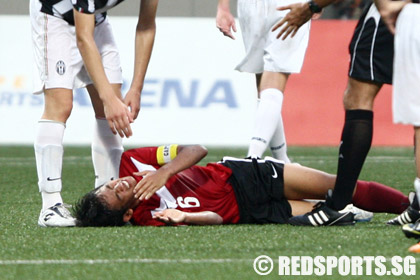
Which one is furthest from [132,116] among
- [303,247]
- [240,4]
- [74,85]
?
[240,4]

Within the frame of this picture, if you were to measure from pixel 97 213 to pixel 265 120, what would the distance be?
1280 mm

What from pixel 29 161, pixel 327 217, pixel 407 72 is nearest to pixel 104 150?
pixel 327 217

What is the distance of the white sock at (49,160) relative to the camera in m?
4.73

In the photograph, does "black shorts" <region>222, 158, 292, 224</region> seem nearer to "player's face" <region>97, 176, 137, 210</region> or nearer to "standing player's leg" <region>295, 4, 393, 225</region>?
"standing player's leg" <region>295, 4, 393, 225</region>

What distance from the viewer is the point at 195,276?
10.5 feet

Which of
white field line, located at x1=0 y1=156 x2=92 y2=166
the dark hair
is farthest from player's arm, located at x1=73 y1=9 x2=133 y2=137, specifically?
white field line, located at x1=0 y1=156 x2=92 y2=166

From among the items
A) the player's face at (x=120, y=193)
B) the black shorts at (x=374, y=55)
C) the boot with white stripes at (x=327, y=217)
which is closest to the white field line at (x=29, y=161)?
the player's face at (x=120, y=193)

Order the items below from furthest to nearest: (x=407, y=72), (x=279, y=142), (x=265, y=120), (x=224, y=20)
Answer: (x=224, y=20), (x=279, y=142), (x=265, y=120), (x=407, y=72)

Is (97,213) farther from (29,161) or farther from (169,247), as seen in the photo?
(29,161)

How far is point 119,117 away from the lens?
14.2ft

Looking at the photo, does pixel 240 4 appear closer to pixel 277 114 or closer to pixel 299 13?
pixel 277 114

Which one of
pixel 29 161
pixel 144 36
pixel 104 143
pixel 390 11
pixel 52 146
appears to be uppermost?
pixel 390 11

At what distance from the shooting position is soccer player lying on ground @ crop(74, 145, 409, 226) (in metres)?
4.53

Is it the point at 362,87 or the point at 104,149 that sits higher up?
the point at 362,87
